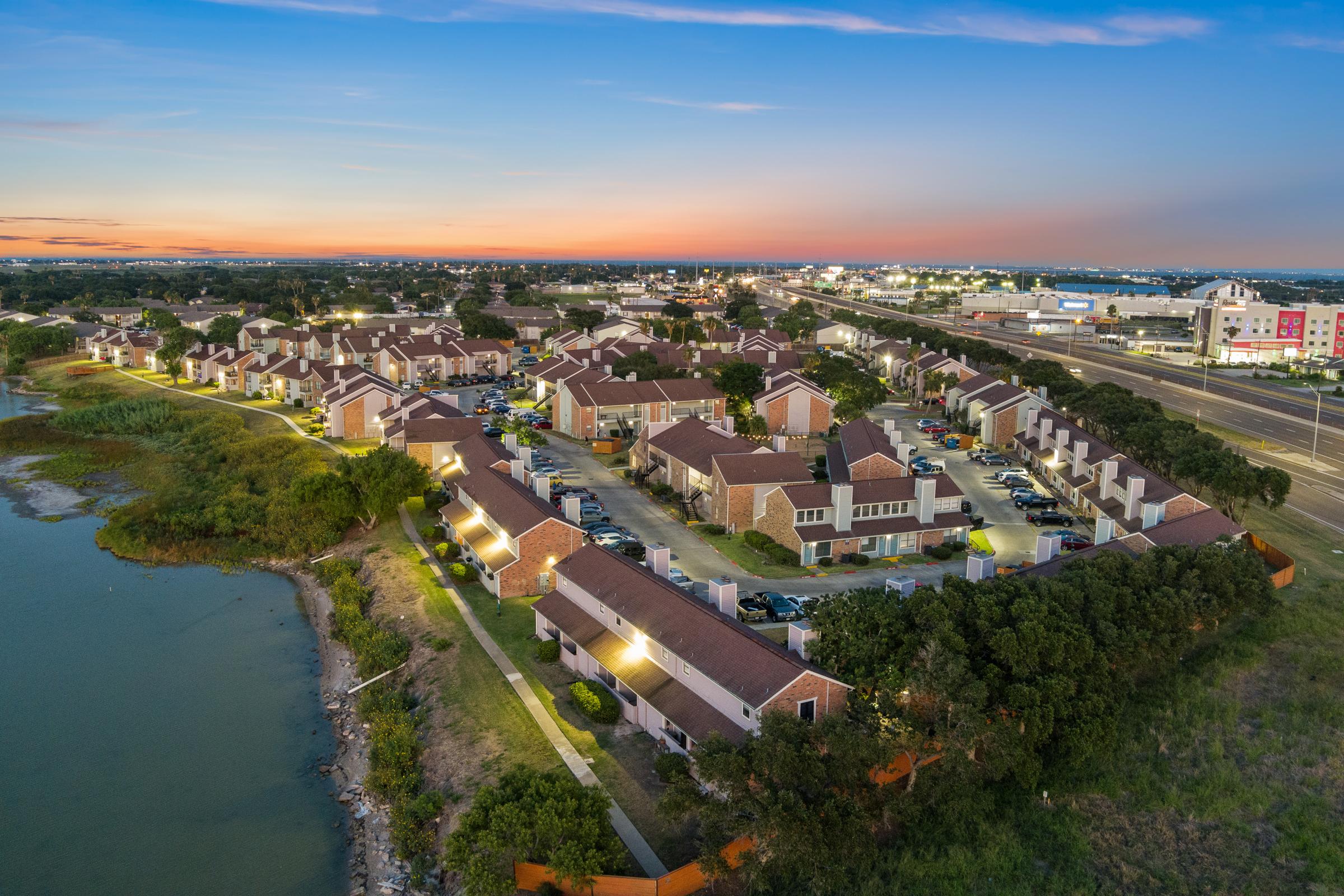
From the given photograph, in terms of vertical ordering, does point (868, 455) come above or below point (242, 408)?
above

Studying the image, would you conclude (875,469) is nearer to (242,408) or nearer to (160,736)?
(160,736)

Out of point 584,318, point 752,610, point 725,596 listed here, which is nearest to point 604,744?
point 725,596

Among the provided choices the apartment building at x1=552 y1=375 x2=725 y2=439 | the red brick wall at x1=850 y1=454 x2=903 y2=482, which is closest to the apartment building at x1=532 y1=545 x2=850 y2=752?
the red brick wall at x1=850 y1=454 x2=903 y2=482

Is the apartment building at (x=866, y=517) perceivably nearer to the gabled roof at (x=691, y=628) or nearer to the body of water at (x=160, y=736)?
the gabled roof at (x=691, y=628)

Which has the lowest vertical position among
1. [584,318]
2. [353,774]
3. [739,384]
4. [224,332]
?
[353,774]

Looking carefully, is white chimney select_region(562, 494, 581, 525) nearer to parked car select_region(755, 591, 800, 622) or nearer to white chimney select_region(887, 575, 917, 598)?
parked car select_region(755, 591, 800, 622)

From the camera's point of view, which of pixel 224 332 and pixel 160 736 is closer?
pixel 160 736
